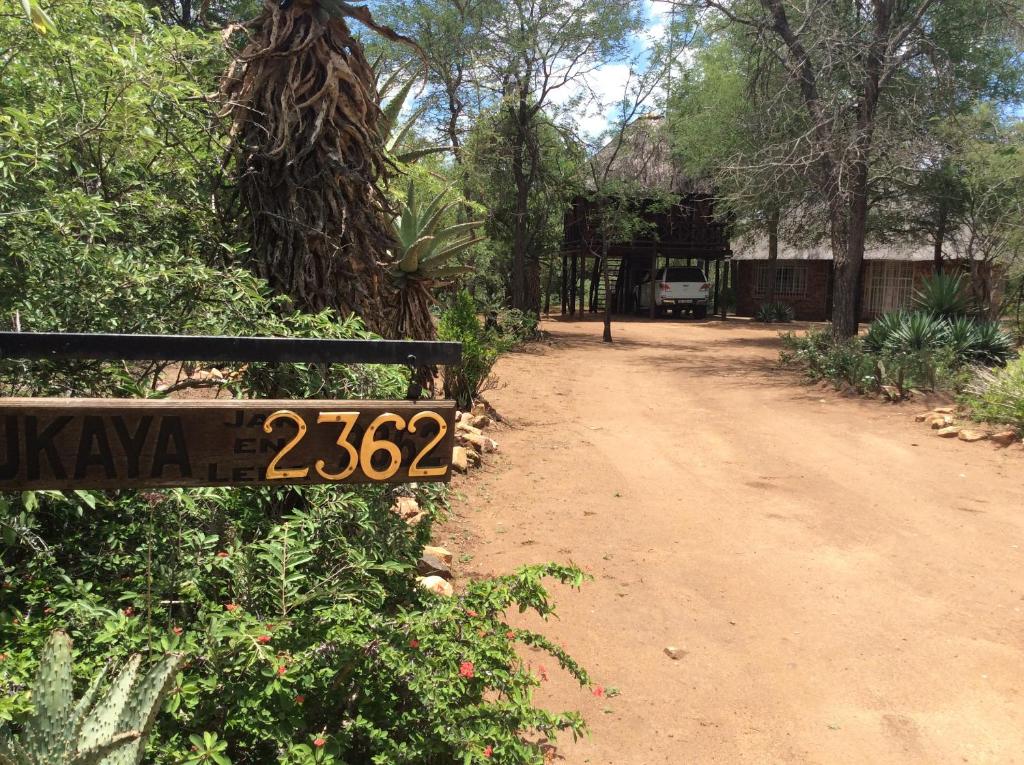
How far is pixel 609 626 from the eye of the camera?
4.38 m

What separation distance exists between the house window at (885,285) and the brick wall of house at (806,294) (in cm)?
155

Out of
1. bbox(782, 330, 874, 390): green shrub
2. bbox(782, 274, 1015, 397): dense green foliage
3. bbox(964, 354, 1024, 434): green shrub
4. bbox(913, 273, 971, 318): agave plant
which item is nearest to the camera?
bbox(964, 354, 1024, 434): green shrub

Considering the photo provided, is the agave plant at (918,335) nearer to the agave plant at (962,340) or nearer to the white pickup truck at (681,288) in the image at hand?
the agave plant at (962,340)

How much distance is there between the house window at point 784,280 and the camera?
104 ft

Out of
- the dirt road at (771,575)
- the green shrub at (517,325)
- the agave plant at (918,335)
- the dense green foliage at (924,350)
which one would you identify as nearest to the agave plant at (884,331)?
the dense green foliage at (924,350)

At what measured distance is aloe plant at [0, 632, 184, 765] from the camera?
194 cm

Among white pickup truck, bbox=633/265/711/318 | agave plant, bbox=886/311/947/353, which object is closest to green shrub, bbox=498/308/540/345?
agave plant, bbox=886/311/947/353

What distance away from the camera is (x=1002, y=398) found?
923cm

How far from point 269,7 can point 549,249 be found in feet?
72.2

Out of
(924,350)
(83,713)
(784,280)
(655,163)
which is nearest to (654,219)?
(655,163)

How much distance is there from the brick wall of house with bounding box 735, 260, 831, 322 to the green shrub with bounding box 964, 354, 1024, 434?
22034 mm

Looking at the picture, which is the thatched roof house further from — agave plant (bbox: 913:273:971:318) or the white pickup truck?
agave plant (bbox: 913:273:971:318)

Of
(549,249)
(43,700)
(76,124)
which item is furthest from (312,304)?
(549,249)

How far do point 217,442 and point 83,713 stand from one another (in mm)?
809
